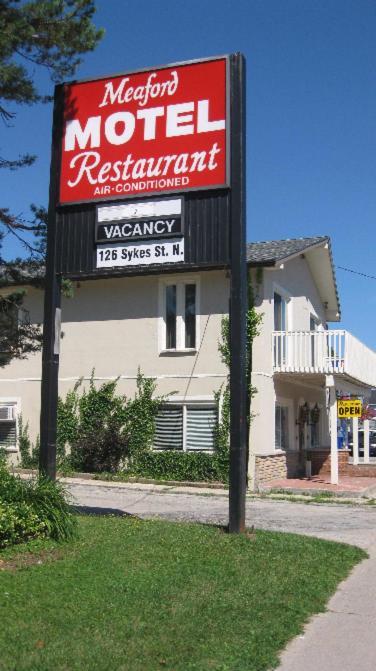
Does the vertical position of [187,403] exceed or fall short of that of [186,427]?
it exceeds it

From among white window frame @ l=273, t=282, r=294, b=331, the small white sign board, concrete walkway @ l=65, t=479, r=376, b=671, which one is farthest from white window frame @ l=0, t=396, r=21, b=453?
the small white sign board

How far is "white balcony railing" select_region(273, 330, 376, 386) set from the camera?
67.3ft

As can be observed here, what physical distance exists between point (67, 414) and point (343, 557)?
13.5 meters

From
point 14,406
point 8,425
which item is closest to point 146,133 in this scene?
point 14,406

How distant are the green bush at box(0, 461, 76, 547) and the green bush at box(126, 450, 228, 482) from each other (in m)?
10.6

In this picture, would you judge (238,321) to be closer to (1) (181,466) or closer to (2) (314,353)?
(1) (181,466)

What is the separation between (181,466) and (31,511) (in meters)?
11.8

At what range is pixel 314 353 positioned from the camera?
2133 cm

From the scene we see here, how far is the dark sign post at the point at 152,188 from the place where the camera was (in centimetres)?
1025

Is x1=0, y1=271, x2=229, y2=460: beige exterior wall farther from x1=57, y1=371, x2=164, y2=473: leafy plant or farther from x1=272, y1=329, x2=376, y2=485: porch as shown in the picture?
x1=272, y1=329, x2=376, y2=485: porch

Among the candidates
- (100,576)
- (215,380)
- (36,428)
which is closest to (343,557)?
(100,576)

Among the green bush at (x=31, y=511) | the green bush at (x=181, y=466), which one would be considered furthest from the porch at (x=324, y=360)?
the green bush at (x=31, y=511)

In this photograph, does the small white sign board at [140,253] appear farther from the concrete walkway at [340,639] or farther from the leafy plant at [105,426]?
the leafy plant at [105,426]

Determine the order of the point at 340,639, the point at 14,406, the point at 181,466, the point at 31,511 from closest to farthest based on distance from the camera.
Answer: the point at 340,639 → the point at 31,511 → the point at 181,466 → the point at 14,406
